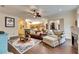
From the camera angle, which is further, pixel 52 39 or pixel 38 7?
pixel 52 39

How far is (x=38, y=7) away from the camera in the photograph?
2314mm

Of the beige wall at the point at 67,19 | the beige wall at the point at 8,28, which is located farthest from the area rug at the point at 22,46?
the beige wall at the point at 67,19

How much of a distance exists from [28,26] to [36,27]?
0.54ft

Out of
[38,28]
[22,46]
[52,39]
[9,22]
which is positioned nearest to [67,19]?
[52,39]

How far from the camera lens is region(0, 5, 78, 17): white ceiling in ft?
7.53

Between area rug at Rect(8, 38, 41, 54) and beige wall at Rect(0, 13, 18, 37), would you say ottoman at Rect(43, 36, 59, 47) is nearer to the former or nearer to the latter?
area rug at Rect(8, 38, 41, 54)

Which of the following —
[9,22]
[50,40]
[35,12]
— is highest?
[35,12]

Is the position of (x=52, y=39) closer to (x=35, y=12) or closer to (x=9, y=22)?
(x=35, y=12)

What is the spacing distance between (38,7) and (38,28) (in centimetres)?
42

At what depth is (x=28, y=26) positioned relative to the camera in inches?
93.7

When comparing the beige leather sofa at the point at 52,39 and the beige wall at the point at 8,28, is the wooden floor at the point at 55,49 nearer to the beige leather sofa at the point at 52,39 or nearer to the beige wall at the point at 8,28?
the beige leather sofa at the point at 52,39
